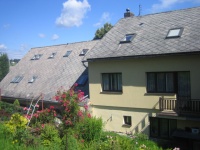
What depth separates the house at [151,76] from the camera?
13898 millimetres

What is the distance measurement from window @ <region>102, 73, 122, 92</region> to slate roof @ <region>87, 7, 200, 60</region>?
4.72ft

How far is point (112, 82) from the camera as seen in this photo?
17.6m

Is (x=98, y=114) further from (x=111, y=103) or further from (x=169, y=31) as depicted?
(x=169, y=31)

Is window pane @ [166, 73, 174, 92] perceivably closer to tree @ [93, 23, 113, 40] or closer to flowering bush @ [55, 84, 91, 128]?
flowering bush @ [55, 84, 91, 128]

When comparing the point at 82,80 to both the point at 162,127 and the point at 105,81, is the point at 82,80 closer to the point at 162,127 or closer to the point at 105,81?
the point at 105,81

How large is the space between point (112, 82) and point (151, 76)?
308cm

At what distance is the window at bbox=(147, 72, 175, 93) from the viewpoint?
14859mm

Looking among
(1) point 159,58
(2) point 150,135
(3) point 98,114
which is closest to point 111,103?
(3) point 98,114

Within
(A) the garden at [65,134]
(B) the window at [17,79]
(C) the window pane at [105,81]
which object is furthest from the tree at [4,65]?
(A) the garden at [65,134]

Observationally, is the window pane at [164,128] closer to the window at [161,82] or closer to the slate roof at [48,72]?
the window at [161,82]

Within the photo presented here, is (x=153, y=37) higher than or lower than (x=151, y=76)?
higher

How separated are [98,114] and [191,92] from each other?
7211 mm

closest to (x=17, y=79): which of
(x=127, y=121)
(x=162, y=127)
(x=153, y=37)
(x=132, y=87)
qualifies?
(x=127, y=121)

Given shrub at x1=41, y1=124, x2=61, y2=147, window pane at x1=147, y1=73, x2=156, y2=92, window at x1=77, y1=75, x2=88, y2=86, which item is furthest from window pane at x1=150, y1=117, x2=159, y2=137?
shrub at x1=41, y1=124, x2=61, y2=147
